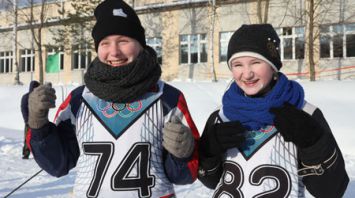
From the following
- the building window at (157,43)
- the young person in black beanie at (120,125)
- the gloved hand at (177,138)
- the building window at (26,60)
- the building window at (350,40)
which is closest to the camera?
the gloved hand at (177,138)

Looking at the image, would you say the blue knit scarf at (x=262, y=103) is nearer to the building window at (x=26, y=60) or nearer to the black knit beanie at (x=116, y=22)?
the black knit beanie at (x=116, y=22)

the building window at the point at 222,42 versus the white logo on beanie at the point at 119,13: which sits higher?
the building window at the point at 222,42

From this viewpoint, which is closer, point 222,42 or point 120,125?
point 120,125

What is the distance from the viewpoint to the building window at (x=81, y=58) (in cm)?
2344

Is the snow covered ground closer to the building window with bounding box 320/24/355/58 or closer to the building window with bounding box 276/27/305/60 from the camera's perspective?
the building window with bounding box 276/27/305/60

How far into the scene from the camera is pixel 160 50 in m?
22.2

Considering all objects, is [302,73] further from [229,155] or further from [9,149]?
[229,155]

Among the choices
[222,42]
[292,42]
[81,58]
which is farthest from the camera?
[81,58]

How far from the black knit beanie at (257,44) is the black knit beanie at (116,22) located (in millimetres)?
477

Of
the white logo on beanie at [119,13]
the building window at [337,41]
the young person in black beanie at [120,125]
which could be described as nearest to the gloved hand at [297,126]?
the young person in black beanie at [120,125]

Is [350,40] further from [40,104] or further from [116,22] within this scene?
[40,104]

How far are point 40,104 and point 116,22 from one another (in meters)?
0.54

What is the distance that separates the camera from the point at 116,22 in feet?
6.40

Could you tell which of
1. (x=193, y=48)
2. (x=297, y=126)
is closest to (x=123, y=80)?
(x=297, y=126)
